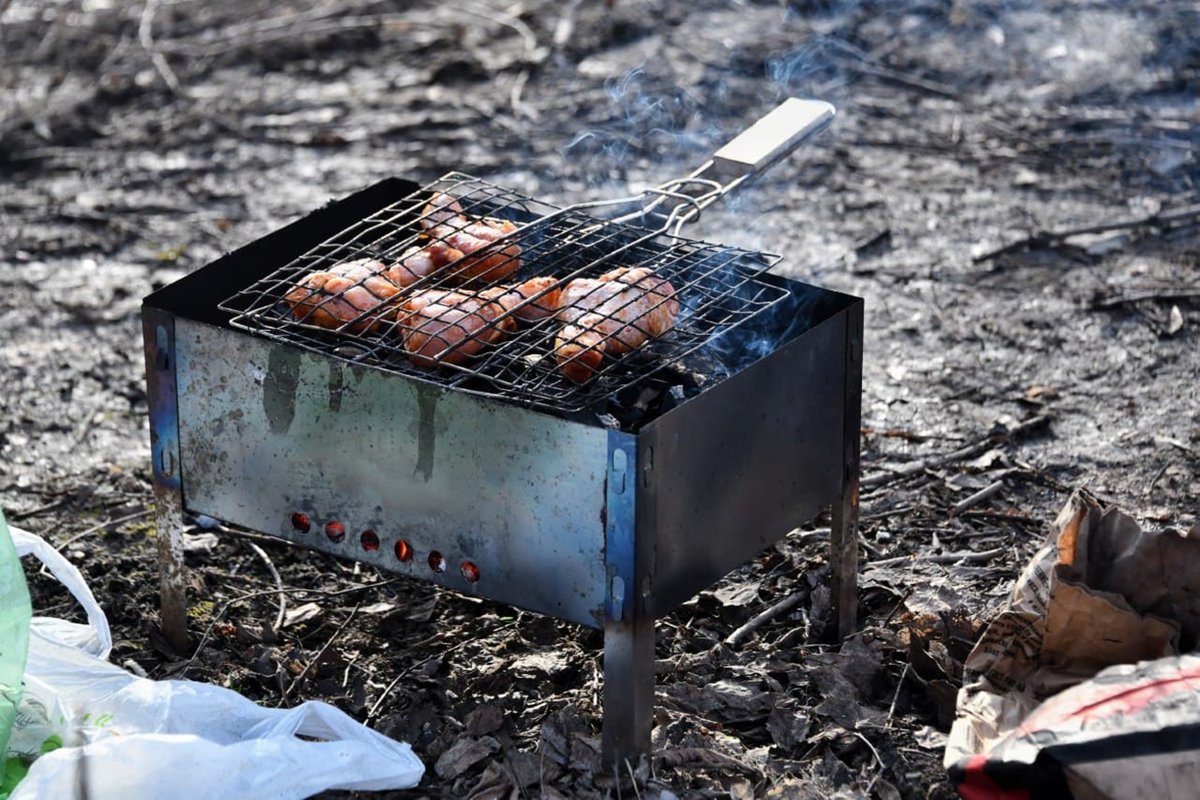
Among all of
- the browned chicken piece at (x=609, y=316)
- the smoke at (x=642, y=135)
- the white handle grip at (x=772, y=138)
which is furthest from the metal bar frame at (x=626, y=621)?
the smoke at (x=642, y=135)

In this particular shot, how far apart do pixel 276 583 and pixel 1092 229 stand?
13.3 feet

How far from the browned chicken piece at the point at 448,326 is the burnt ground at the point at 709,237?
40.1 inches

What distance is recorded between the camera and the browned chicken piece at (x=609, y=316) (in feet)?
12.8

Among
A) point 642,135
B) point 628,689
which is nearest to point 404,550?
point 628,689

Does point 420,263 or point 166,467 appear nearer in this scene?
point 420,263

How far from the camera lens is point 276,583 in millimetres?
5070

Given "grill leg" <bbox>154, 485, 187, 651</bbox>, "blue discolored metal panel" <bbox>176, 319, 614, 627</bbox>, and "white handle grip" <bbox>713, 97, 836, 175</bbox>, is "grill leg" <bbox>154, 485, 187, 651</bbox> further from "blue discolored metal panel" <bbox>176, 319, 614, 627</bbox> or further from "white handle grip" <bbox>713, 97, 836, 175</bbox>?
"white handle grip" <bbox>713, 97, 836, 175</bbox>

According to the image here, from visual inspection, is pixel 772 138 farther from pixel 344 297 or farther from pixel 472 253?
pixel 344 297

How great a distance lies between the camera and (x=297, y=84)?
29.4 feet

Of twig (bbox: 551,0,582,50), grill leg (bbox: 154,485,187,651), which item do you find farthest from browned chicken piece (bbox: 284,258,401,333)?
twig (bbox: 551,0,582,50)

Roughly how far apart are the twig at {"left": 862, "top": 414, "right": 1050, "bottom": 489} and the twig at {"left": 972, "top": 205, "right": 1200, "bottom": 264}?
142 centimetres

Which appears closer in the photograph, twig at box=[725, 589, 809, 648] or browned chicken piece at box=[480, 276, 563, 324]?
browned chicken piece at box=[480, 276, 563, 324]

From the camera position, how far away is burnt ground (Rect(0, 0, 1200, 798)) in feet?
14.6

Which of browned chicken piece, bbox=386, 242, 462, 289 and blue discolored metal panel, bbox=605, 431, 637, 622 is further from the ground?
browned chicken piece, bbox=386, 242, 462, 289
